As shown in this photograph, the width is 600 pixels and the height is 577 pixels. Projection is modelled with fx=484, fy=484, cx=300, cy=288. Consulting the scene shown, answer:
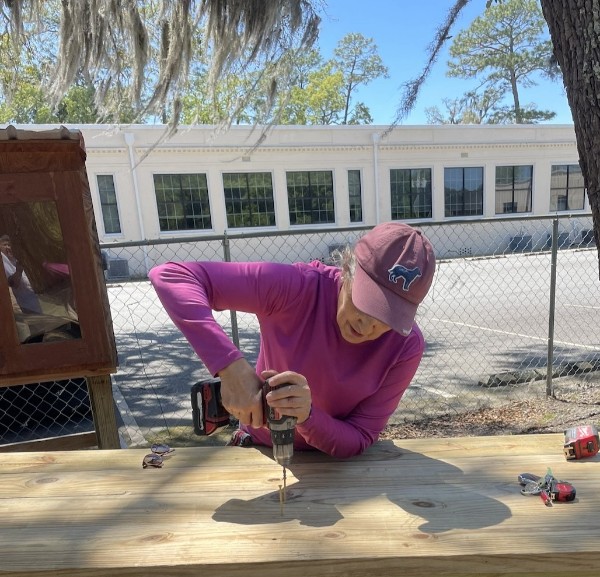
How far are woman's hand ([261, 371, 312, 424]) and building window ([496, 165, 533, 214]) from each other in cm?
2235

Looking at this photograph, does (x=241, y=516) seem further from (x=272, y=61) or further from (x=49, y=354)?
(x=272, y=61)

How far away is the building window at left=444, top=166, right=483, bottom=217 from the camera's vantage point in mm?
20688

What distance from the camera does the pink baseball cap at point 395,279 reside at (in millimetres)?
1277

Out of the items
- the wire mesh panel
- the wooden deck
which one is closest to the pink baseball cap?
the wooden deck

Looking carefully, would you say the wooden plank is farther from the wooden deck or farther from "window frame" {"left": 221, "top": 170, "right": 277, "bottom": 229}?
"window frame" {"left": 221, "top": 170, "right": 277, "bottom": 229}

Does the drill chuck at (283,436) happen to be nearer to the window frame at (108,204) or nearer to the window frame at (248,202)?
the window frame at (108,204)

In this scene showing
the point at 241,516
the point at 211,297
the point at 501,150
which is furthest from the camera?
the point at 501,150

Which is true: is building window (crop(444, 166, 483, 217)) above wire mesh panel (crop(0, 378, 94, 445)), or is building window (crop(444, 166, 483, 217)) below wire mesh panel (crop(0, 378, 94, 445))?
above

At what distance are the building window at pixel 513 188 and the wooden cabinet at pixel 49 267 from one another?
21.8m

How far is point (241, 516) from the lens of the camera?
1164mm

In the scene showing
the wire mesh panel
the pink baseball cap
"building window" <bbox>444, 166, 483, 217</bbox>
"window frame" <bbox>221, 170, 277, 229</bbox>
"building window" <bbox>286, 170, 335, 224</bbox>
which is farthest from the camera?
"building window" <bbox>444, 166, 483, 217</bbox>

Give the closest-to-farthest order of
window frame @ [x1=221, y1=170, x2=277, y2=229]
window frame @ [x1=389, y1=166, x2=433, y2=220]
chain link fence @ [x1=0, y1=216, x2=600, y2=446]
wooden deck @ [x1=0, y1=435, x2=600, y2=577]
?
1. wooden deck @ [x1=0, y1=435, x2=600, y2=577]
2. chain link fence @ [x1=0, y1=216, x2=600, y2=446]
3. window frame @ [x1=221, y1=170, x2=277, y2=229]
4. window frame @ [x1=389, y1=166, x2=433, y2=220]

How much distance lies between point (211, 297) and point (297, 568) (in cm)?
79

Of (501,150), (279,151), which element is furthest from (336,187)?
(501,150)
